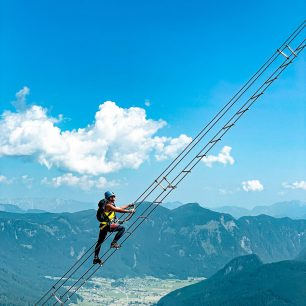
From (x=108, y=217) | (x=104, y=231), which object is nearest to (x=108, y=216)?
(x=108, y=217)

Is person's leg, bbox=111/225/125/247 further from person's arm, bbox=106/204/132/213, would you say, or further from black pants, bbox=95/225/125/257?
person's arm, bbox=106/204/132/213

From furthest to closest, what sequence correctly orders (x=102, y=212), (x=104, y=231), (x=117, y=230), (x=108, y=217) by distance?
(x=117, y=230) → (x=104, y=231) → (x=108, y=217) → (x=102, y=212)

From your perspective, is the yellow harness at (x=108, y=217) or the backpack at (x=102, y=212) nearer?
the backpack at (x=102, y=212)

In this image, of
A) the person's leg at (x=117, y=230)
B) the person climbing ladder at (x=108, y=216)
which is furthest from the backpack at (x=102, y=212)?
the person's leg at (x=117, y=230)

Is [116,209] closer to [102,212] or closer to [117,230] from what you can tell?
[102,212]

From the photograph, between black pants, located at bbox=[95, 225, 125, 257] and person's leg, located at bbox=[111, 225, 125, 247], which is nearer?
black pants, located at bbox=[95, 225, 125, 257]

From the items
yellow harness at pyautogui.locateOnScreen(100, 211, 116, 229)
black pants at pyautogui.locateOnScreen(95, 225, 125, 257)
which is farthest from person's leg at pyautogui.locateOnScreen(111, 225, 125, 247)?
yellow harness at pyautogui.locateOnScreen(100, 211, 116, 229)

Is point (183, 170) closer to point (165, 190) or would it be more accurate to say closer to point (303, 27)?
point (165, 190)

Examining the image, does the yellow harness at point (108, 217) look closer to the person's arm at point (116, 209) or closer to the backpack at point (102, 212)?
the backpack at point (102, 212)

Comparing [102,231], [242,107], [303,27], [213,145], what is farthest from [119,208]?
[303,27]

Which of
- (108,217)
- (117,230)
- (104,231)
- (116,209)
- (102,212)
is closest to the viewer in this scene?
(116,209)

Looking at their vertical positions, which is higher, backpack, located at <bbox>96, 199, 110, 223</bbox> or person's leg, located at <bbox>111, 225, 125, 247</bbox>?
backpack, located at <bbox>96, 199, 110, 223</bbox>

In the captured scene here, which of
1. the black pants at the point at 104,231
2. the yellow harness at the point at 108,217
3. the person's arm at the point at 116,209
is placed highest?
the person's arm at the point at 116,209

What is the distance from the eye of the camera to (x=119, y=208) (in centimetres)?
2319
